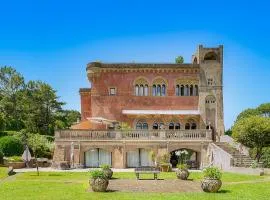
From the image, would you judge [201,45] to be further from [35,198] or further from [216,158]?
[35,198]

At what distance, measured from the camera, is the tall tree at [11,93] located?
65.9m

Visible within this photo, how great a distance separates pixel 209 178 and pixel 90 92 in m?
33.7

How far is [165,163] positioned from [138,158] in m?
5.78

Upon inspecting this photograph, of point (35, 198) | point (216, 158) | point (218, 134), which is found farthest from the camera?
point (218, 134)

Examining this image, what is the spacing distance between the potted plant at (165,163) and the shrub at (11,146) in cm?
1611


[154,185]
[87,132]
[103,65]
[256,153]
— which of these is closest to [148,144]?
[87,132]

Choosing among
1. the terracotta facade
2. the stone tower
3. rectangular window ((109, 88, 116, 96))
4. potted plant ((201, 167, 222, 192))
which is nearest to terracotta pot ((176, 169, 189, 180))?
potted plant ((201, 167, 222, 192))

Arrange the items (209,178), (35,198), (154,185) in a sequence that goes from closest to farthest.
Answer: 1. (35,198)
2. (209,178)
3. (154,185)

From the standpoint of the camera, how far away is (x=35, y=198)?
66.5ft

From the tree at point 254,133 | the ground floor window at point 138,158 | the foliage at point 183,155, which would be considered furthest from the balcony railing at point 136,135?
the tree at point 254,133

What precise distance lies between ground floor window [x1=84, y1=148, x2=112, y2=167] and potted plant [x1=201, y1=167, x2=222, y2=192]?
21.7 meters

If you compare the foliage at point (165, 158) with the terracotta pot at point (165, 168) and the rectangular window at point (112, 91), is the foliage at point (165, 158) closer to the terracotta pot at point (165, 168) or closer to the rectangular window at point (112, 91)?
the terracotta pot at point (165, 168)

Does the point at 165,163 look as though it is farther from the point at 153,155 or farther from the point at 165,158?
the point at 153,155

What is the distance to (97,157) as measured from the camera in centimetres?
4319
